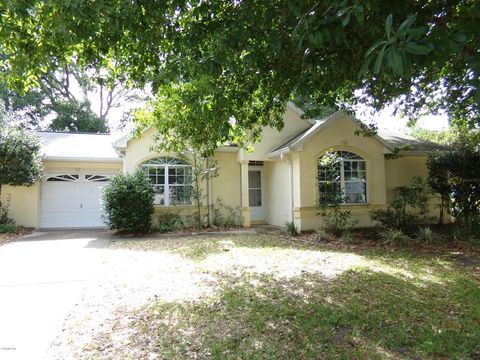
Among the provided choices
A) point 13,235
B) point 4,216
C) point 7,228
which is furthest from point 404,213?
point 4,216

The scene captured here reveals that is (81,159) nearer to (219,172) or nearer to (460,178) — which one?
(219,172)

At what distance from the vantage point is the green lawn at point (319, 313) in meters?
3.86

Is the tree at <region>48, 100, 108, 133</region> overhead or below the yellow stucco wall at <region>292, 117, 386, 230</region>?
overhead

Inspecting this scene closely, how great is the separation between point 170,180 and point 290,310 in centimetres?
1057

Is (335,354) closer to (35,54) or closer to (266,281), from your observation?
(266,281)

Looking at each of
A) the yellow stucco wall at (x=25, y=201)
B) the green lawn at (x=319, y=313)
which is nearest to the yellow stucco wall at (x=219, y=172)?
the yellow stucco wall at (x=25, y=201)

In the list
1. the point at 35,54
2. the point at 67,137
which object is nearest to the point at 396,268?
the point at 35,54

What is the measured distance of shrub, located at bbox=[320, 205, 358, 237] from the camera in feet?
39.7

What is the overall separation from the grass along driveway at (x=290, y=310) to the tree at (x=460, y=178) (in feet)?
14.0

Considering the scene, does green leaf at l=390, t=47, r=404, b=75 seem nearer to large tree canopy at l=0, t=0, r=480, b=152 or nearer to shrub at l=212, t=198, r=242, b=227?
large tree canopy at l=0, t=0, r=480, b=152

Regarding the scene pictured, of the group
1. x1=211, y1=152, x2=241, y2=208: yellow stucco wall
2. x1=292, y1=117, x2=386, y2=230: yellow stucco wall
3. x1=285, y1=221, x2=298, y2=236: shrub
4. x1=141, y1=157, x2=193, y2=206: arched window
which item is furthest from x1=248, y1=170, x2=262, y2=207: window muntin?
x1=285, y1=221, x2=298, y2=236: shrub

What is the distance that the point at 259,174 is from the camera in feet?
53.6

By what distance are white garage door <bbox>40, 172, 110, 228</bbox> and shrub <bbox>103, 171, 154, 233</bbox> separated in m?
3.13

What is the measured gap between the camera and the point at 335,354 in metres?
3.72
